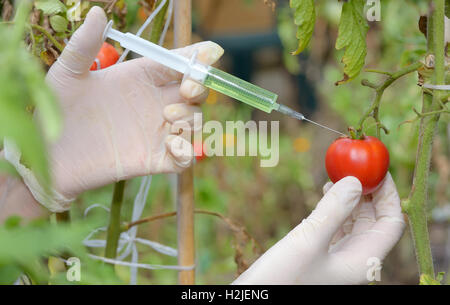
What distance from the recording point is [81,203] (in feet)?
6.88

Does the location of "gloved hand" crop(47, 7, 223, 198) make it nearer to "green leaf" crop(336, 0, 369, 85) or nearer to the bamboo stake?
the bamboo stake

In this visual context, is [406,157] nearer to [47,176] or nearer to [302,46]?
[302,46]

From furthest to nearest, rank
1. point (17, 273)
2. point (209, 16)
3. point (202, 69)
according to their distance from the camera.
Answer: point (209, 16), point (202, 69), point (17, 273)

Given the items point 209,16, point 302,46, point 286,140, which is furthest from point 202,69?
point 209,16

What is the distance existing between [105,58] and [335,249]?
1.98 ft

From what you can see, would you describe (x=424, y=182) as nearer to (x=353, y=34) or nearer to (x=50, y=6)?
(x=353, y=34)

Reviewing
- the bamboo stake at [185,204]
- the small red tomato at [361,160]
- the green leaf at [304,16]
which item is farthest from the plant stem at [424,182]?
the bamboo stake at [185,204]

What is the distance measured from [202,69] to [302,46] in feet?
0.61

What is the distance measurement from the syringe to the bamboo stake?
0.11m

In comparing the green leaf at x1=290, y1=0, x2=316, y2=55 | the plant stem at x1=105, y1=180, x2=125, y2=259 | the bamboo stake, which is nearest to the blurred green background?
the bamboo stake

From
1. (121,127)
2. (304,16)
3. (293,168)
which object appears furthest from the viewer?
(293,168)

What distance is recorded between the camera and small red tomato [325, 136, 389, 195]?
Result: 0.79 m

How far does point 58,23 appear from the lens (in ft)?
2.92

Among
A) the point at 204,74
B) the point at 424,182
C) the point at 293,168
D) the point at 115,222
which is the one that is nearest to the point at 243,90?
the point at 204,74
